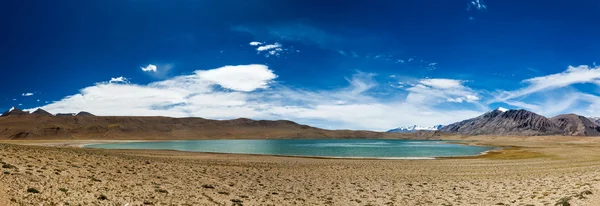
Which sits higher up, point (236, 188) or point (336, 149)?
point (336, 149)

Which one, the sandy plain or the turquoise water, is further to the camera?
the turquoise water

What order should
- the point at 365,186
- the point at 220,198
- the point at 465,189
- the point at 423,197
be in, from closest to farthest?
the point at 220,198 < the point at 423,197 < the point at 465,189 < the point at 365,186

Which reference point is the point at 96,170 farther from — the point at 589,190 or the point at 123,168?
the point at 589,190

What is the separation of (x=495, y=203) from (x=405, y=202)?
3.63 metres

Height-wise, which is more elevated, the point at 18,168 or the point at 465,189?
the point at 18,168

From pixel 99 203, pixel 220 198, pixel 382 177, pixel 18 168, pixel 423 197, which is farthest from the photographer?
pixel 382 177

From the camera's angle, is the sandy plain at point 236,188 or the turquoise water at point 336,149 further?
the turquoise water at point 336,149

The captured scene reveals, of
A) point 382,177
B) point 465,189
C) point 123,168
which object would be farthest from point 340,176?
point 123,168

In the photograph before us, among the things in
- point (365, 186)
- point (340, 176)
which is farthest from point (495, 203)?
point (340, 176)

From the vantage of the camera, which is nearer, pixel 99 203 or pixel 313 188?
pixel 99 203

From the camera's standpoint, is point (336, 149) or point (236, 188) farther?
point (336, 149)

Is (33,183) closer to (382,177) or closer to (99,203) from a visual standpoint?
(99,203)

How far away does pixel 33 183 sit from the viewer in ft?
41.5

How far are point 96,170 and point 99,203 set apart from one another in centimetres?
692
